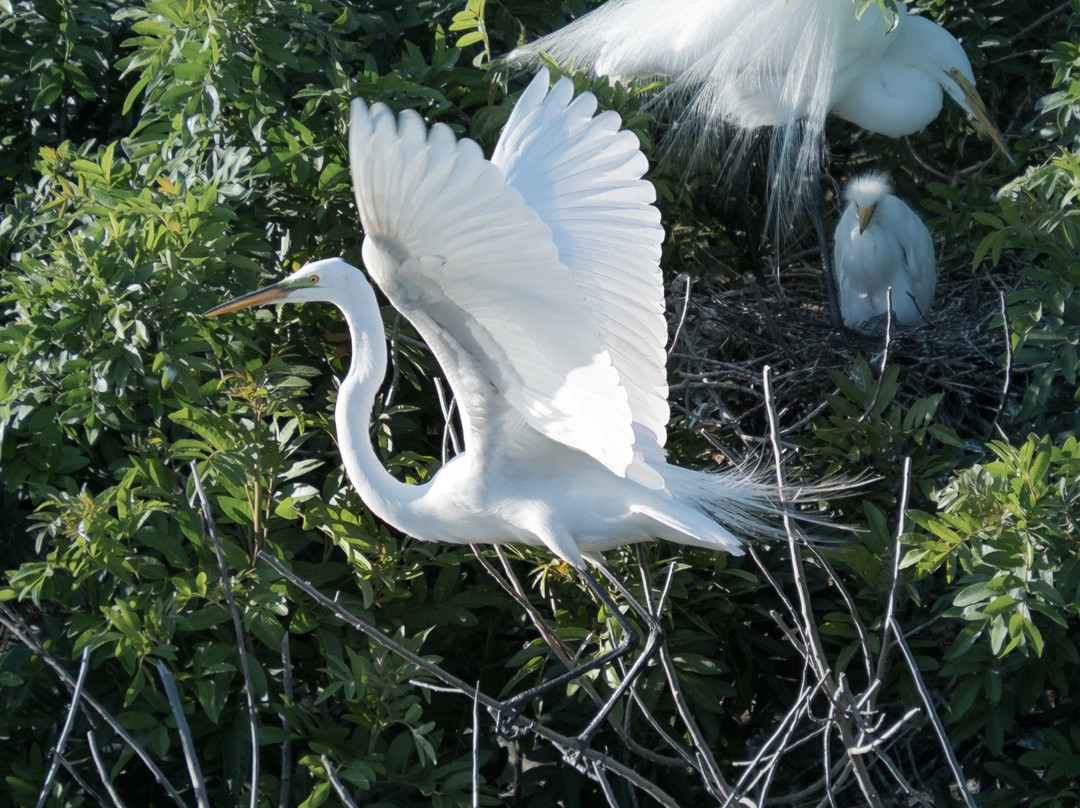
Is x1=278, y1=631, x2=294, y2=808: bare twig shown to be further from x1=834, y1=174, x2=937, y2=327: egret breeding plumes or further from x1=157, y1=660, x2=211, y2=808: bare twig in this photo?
x1=834, y1=174, x2=937, y2=327: egret breeding plumes

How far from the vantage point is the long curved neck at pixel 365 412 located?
2.36m

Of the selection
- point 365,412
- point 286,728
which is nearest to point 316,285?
point 365,412

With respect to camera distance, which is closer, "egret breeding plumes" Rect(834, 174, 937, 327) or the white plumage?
the white plumage

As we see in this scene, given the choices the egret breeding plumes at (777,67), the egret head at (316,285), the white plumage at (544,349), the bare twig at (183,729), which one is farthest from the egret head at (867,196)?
the bare twig at (183,729)

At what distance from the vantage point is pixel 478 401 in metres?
2.33

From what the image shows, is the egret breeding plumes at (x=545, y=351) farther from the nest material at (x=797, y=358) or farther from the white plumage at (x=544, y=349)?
the nest material at (x=797, y=358)

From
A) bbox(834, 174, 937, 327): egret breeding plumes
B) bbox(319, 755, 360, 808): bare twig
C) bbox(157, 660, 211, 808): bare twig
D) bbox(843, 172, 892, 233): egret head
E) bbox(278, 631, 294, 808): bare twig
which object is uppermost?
bbox(157, 660, 211, 808): bare twig

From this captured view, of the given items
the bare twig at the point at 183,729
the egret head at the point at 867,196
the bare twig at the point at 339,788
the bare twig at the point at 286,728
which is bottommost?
the egret head at the point at 867,196

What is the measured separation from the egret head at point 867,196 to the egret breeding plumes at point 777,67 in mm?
153

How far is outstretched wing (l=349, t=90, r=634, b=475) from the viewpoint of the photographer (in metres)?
1.85

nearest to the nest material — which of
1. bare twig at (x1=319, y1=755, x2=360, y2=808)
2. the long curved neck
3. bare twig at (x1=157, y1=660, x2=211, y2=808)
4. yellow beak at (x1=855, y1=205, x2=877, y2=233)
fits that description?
yellow beak at (x1=855, y1=205, x2=877, y2=233)

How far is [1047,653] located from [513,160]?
1350mm

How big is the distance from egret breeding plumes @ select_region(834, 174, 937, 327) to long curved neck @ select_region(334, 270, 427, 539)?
2128mm

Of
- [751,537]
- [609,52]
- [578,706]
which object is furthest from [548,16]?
[578,706]
